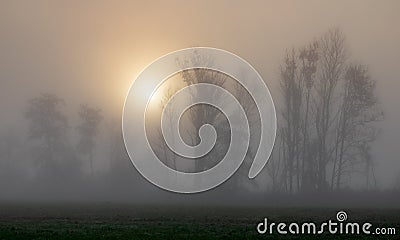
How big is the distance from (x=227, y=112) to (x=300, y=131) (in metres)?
13.1

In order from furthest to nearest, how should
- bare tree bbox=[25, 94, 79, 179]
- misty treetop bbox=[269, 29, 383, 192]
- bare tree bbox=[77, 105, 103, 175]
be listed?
bare tree bbox=[77, 105, 103, 175] < bare tree bbox=[25, 94, 79, 179] < misty treetop bbox=[269, 29, 383, 192]

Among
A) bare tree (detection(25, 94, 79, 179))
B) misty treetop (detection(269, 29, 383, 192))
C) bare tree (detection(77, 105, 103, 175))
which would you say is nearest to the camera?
misty treetop (detection(269, 29, 383, 192))

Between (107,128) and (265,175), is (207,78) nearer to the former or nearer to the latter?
(265,175)

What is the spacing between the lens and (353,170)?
72.8 m

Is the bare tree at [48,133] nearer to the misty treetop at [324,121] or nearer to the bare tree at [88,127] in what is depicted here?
the bare tree at [88,127]

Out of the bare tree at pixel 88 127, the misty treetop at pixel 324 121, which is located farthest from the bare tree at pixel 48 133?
the misty treetop at pixel 324 121

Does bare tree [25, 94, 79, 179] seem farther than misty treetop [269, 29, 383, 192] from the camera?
Yes

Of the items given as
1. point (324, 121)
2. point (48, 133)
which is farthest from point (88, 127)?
point (324, 121)

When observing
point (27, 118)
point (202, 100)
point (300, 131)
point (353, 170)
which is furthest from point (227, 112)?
point (27, 118)

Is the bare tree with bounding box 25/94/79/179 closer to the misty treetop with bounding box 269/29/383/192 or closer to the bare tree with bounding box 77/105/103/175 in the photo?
the bare tree with bounding box 77/105/103/175

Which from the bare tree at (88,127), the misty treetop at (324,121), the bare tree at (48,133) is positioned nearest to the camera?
the misty treetop at (324,121)

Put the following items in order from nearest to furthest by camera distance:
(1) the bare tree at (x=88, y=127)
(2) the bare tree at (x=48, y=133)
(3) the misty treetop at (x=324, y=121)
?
(3) the misty treetop at (x=324, y=121) → (2) the bare tree at (x=48, y=133) → (1) the bare tree at (x=88, y=127)

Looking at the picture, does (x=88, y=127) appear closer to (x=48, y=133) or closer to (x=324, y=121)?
(x=48, y=133)

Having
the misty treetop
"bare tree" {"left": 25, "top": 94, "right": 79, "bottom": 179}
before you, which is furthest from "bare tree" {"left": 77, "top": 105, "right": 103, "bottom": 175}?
the misty treetop
